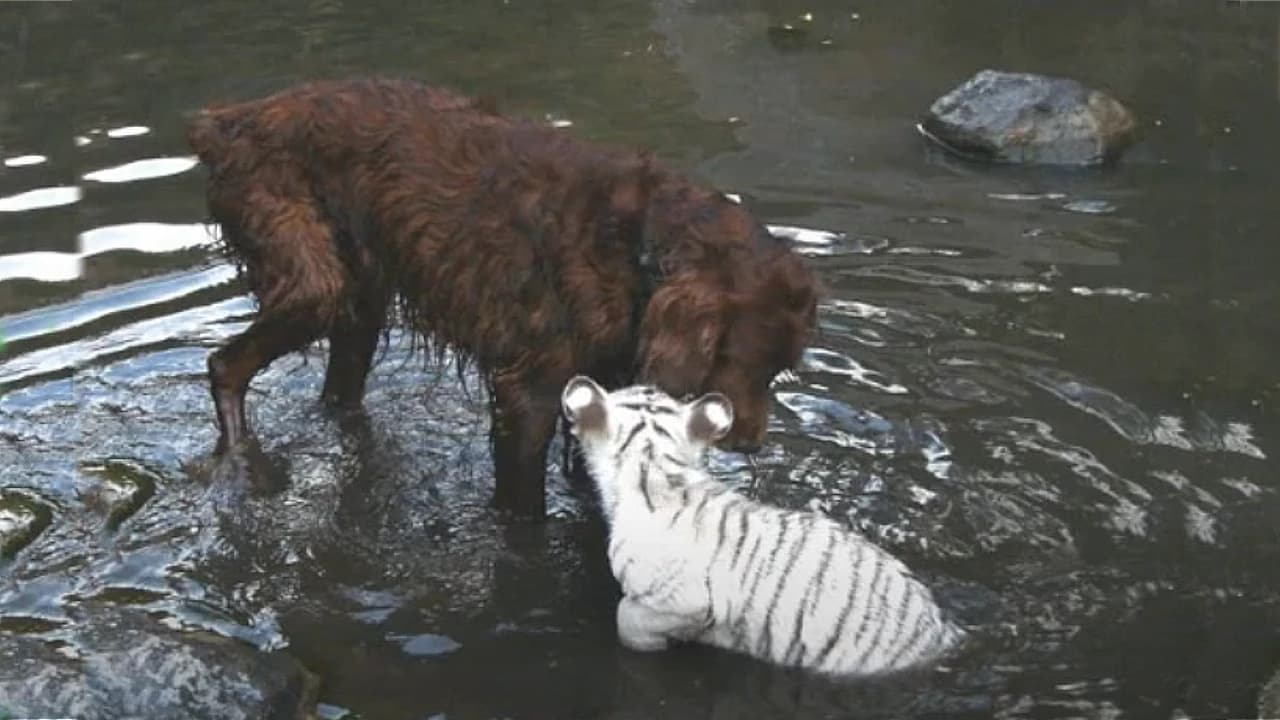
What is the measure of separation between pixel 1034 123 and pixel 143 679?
6752 millimetres

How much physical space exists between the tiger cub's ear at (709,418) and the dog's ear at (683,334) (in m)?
0.24

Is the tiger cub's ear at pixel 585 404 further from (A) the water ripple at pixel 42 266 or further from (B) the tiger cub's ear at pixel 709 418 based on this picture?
(A) the water ripple at pixel 42 266

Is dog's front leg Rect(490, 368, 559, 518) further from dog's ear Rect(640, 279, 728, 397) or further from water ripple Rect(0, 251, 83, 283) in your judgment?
water ripple Rect(0, 251, 83, 283)

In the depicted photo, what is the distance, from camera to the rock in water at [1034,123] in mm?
10047

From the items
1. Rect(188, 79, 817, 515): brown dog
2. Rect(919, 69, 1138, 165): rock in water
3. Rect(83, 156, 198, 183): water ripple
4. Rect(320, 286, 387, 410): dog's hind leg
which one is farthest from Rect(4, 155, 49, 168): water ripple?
Rect(919, 69, 1138, 165): rock in water

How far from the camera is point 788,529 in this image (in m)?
5.09

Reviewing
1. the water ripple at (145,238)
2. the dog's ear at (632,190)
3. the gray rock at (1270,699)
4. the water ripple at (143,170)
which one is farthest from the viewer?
the water ripple at (143,170)

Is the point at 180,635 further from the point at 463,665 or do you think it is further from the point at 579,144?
the point at 579,144

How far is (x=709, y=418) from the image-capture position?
5129mm

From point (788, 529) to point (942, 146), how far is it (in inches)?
225

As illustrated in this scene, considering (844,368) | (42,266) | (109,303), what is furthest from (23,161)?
(844,368)

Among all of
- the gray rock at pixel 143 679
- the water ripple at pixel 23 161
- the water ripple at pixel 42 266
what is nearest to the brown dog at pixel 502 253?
the gray rock at pixel 143 679

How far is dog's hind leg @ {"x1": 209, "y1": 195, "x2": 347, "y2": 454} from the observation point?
615 centimetres

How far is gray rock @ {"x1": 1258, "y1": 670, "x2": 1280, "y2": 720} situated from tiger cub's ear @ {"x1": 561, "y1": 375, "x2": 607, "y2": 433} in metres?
1.97
